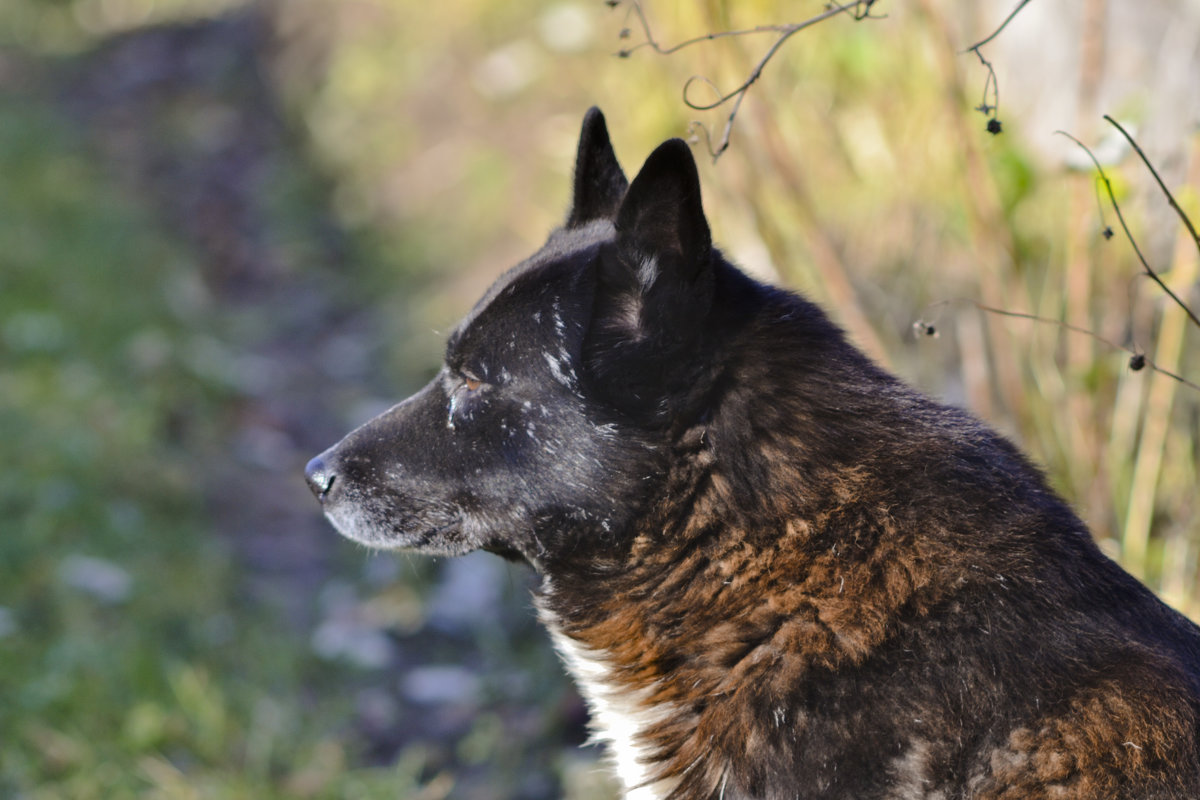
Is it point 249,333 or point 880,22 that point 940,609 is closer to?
point 880,22

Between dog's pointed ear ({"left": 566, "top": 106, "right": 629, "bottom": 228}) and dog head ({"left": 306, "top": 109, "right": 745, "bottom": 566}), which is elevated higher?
dog's pointed ear ({"left": 566, "top": 106, "right": 629, "bottom": 228})

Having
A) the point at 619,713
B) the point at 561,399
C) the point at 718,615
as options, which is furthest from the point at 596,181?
the point at 619,713

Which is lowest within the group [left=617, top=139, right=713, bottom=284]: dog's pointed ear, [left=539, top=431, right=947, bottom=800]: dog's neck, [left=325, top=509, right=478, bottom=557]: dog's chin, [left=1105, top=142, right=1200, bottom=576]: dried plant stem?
[left=1105, top=142, right=1200, bottom=576]: dried plant stem

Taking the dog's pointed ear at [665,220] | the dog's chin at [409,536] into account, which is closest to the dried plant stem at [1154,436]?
the dog's pointed ear at [665,220]

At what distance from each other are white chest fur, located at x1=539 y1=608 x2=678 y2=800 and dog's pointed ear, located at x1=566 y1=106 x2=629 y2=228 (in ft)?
3.14

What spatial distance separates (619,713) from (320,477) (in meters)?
0.90

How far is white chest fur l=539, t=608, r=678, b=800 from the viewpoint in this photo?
89.5 inches

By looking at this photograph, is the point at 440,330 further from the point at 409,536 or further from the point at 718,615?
the point at 718,615

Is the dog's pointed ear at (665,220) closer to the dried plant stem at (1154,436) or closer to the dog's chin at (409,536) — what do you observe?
the dog's chin at (409,536)

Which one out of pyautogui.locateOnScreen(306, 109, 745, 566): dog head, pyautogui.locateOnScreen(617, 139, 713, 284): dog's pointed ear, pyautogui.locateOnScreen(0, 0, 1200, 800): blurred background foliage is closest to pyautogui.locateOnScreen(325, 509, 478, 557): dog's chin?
pyautogui.locateOnScreen(306, 109, 745, 566): dog head

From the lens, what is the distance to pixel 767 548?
2186 mm

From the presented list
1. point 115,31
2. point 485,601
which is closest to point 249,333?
point 485,601

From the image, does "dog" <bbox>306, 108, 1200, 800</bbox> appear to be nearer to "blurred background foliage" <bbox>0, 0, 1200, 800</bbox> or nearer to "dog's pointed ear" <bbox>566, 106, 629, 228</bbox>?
"dog's pointed ear" <bbox>566, 106, 629, 228</bbox>

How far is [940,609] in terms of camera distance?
2057 millimetres
